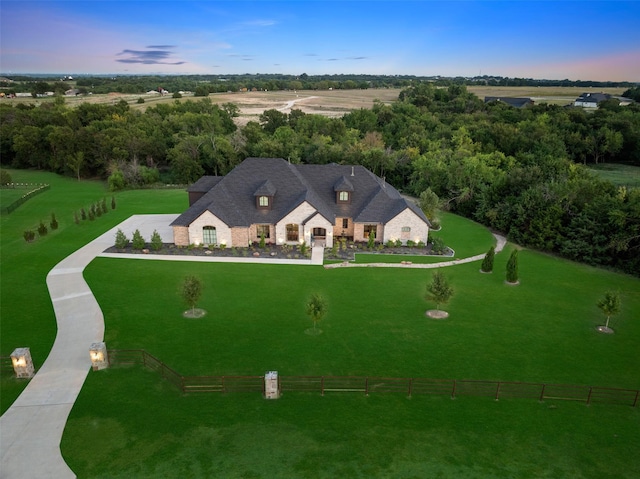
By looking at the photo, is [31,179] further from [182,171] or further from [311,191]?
[311,191]

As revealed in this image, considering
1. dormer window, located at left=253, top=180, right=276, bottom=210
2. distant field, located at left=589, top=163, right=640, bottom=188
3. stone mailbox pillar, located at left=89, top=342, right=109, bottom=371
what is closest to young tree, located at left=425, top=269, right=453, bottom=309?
dormer window, located at left=253, top=180, right=276, bottom=210

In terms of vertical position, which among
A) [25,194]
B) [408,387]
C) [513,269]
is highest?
[513,269]

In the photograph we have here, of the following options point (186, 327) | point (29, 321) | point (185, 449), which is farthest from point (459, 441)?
point (29, 321)

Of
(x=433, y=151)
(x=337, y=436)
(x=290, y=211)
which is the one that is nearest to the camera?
(x=337, y=436)

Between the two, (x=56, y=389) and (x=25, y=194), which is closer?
(x=56, y=389)

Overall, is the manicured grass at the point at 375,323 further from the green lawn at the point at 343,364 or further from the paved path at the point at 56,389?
the paved path at the point at 56,389

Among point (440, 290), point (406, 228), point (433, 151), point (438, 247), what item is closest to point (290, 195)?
point (406, 228)

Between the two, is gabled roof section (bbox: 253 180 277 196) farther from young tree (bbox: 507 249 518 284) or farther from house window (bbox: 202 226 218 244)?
young tree (bbox: 507 249 518 284)

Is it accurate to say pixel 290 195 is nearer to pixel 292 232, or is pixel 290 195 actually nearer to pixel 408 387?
pixel 292 232
